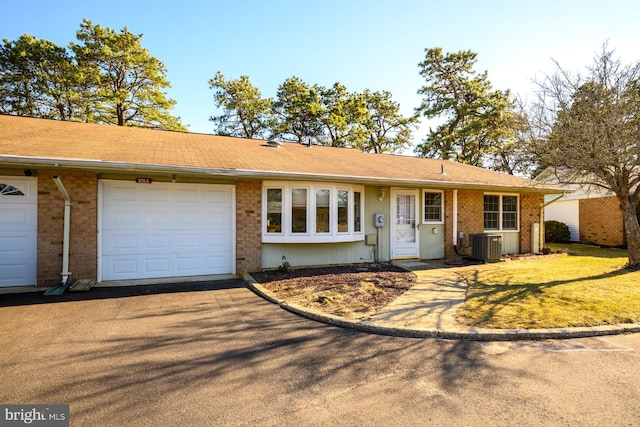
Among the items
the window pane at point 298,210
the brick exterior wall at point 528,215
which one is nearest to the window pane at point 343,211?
the window pane at point 298,210

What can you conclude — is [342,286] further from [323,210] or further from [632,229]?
[632,229]

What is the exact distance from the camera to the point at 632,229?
28.3 ft

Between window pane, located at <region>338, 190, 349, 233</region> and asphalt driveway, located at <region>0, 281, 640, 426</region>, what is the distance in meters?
4.59

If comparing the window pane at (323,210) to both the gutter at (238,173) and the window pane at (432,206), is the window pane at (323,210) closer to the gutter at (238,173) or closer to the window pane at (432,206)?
the gutter at (238,173)

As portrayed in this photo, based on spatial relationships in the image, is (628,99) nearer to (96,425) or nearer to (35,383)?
(96,425)

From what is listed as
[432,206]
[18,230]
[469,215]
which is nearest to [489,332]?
[432,206]

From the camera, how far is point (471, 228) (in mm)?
11453

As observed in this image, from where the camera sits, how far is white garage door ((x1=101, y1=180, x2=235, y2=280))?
7512mm

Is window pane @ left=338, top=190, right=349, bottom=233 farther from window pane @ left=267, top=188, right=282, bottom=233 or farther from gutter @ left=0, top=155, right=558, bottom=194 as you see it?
window pane @ left=267, top=188, right=282, bottom=233

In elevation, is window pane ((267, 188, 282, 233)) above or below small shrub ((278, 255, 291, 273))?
above

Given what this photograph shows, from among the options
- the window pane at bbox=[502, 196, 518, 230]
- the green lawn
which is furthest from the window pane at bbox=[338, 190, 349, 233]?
the window pane at bbox=[502, 196, 518, 230]

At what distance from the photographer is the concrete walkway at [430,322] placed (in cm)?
430

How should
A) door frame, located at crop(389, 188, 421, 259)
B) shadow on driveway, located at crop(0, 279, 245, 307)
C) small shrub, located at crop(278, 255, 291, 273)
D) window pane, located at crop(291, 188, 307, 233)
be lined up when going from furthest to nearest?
door frame, located at crop(389, 188, 421, 259) → window pane, located at crop(291, 188, 307, 233) → small shrub, located at crop(278, 255, 291, 273) → shadow on driveway, located at crop(0, 279, 245, 307)

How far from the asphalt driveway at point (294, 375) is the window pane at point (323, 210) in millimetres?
4194
